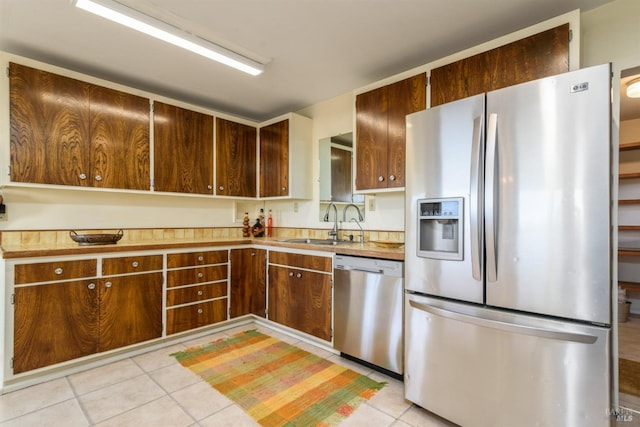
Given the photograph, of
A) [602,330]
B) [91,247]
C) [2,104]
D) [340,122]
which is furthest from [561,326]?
[2,104]

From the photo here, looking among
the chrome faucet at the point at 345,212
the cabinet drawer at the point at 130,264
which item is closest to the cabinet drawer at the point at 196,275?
the cabinet drawer at the point at 130,264

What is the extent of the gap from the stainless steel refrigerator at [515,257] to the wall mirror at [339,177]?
1.46 metres

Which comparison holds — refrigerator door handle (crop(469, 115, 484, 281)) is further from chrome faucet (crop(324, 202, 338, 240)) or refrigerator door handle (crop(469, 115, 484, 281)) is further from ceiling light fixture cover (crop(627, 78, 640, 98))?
ceiling light fixture cover (crop(627, 78, 640, 98))

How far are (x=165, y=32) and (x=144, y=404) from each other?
2502 millimetres

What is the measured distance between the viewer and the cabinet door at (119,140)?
2.71 meters

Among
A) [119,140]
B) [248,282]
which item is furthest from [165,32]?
[248,282]

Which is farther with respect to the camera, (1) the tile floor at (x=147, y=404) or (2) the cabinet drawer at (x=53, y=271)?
(2) the cabinet drawer at (x=53, y=271)

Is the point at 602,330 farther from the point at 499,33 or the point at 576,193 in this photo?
the point at 499,33

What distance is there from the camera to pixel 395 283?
2170 mm

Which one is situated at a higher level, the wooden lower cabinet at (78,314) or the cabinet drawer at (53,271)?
the cabinet drawer at (53,271)

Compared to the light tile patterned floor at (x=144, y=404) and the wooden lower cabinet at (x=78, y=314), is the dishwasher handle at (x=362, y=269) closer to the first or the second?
the light tile patterned floor at (x=144, y=404)

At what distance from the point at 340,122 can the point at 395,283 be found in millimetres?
2030

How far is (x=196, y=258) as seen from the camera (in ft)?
9.80

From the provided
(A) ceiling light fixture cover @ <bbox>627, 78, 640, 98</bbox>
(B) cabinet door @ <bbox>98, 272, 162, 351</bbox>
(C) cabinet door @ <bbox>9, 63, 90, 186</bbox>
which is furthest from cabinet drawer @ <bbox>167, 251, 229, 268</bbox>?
(A) ceiling light fixture cover @ <bbox>627, 78, 640, 98</bbox>
